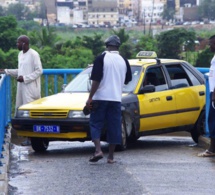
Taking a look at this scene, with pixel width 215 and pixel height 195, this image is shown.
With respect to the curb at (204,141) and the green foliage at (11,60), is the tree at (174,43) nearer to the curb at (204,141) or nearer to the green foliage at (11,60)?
the green foliage at (11,60)

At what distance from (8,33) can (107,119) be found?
3319 centimetres

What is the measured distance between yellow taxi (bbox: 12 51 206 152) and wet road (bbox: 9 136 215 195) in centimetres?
34

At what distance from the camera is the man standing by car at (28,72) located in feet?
46.6

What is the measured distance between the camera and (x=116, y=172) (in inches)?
416

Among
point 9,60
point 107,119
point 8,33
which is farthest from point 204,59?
point 107,119

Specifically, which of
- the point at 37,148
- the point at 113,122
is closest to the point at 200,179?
the point at 113,122

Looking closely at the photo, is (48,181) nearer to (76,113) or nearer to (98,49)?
(76,113)

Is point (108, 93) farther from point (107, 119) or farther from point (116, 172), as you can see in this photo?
point (116, 172)

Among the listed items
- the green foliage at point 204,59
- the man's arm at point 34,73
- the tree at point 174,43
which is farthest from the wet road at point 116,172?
the tree at point 174,43

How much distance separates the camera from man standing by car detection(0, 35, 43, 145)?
14.2m

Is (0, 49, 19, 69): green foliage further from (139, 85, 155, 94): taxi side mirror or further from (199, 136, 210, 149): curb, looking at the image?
(139, 85, 155, 94): taxi side mirror

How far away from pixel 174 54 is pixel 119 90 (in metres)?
24.7

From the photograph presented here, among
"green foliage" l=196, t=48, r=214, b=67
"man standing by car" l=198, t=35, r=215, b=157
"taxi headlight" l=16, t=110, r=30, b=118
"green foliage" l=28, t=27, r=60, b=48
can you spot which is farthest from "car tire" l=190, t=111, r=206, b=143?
"green foliage" l=28, t=27, r=60, b=48

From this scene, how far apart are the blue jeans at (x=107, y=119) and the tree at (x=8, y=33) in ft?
105
